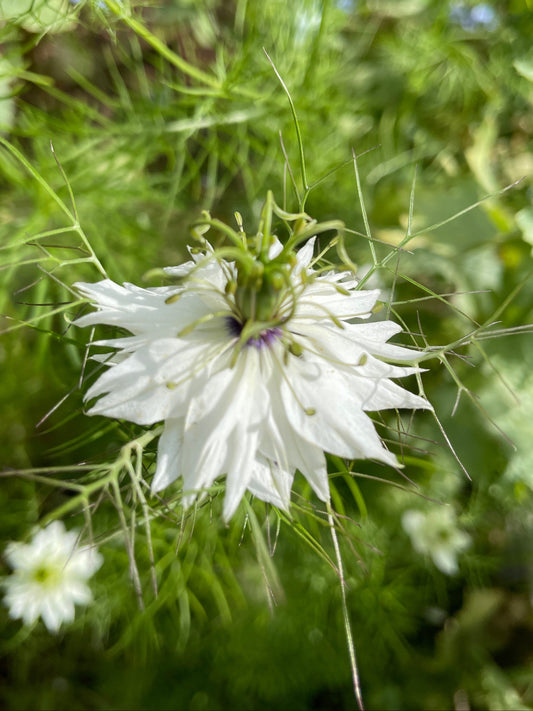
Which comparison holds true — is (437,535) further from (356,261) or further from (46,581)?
(46,581)

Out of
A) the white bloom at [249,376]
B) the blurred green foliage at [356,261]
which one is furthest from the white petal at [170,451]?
the blurred green foliage at [356,261]

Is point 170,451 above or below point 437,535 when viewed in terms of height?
above

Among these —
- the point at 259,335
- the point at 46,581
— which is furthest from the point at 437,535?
the point at 259,335

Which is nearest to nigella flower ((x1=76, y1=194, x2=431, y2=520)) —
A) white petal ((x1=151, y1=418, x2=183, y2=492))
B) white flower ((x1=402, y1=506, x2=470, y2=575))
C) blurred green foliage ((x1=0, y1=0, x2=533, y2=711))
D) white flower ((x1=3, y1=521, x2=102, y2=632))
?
white petal ((x1=151, y1=418, x2=183, y2=492))

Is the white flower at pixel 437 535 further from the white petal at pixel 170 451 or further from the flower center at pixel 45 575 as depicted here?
the white petal at pixel 170 451

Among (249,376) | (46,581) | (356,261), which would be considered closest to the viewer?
(249,376)

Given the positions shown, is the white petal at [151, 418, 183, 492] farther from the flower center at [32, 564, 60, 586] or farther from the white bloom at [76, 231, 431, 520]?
the flower center at [32, 564, 60, 586]

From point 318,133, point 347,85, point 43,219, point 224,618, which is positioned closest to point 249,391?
point 43,219
